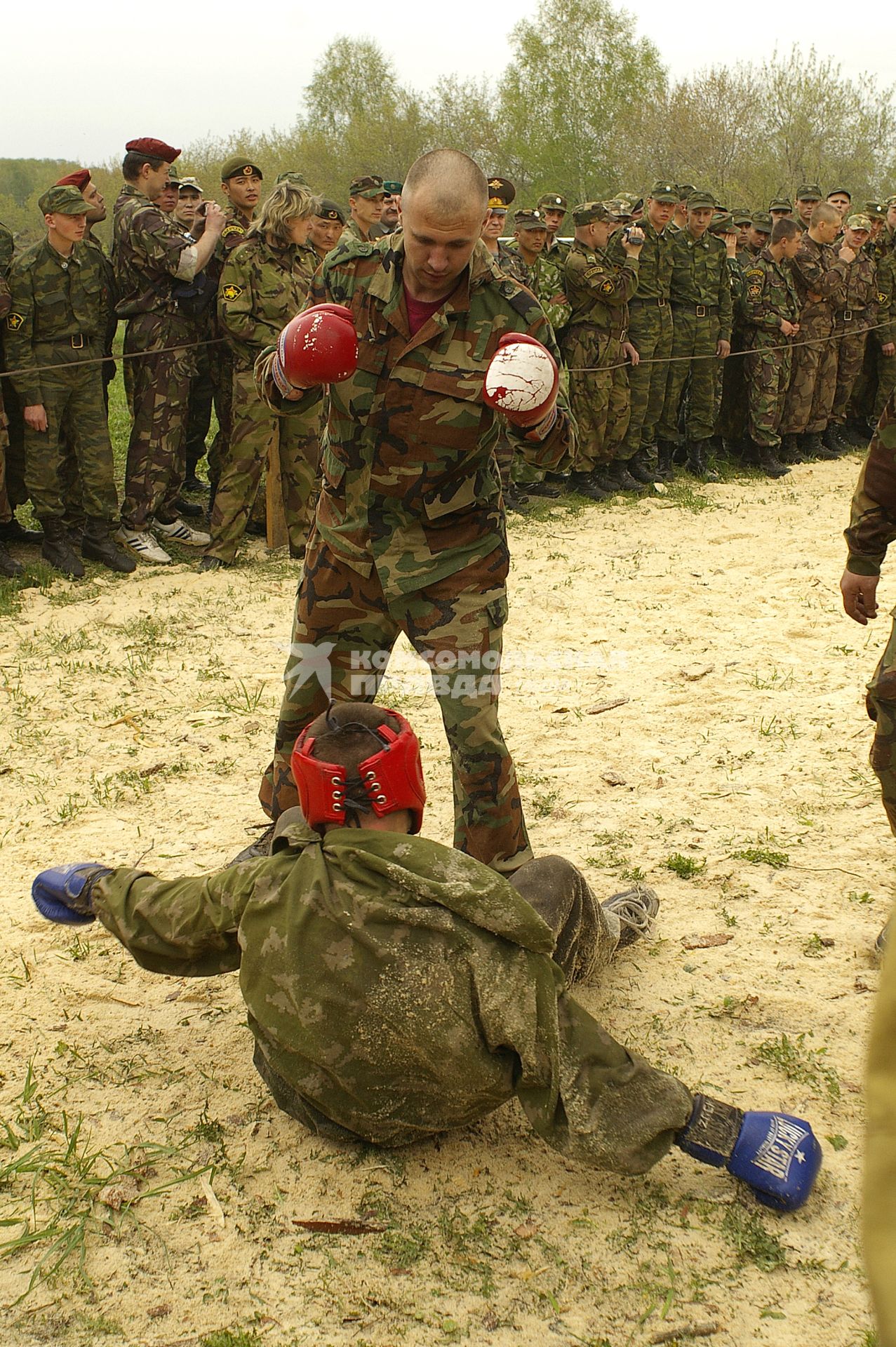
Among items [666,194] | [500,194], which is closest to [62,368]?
[500,194]

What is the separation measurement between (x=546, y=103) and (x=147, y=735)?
3945 cm

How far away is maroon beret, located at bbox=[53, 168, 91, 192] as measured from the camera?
23.8ft

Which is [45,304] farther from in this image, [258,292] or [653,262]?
[653,262]

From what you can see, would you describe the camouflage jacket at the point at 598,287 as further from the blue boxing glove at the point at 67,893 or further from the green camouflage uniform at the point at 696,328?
the blue boxing glove at the point at 67,893

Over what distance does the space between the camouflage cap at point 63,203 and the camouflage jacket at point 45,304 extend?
19cm

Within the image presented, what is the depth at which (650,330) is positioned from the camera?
10156 millimetres

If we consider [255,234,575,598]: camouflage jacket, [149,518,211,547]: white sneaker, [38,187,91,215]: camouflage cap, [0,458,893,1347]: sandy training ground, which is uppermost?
[38,187,91,215]: camouflage cap

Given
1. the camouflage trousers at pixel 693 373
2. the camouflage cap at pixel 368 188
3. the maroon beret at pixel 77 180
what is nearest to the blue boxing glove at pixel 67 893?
the maroon beret at pixel 77 180

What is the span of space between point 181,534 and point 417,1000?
6213 mm

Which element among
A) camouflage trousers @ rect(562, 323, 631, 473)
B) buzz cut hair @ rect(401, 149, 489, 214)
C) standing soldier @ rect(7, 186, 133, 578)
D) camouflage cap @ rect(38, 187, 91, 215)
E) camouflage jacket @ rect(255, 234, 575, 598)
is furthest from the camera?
camouflage trousers @ rect(562, 323, 631, 473)

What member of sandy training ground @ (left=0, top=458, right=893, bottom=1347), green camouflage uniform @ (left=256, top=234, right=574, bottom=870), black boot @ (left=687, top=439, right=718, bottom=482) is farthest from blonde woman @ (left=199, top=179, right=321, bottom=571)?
black boot @ (left=687, top=439, right=718, bottom=482)

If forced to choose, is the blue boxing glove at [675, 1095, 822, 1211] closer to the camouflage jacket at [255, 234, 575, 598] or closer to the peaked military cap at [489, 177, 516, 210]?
the camouflage jacket at [255, 234, 575, 598]

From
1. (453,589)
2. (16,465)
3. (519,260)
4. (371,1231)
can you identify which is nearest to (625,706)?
(453,589)

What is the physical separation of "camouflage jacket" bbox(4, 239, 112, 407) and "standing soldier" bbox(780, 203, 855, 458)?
22.7 feet
